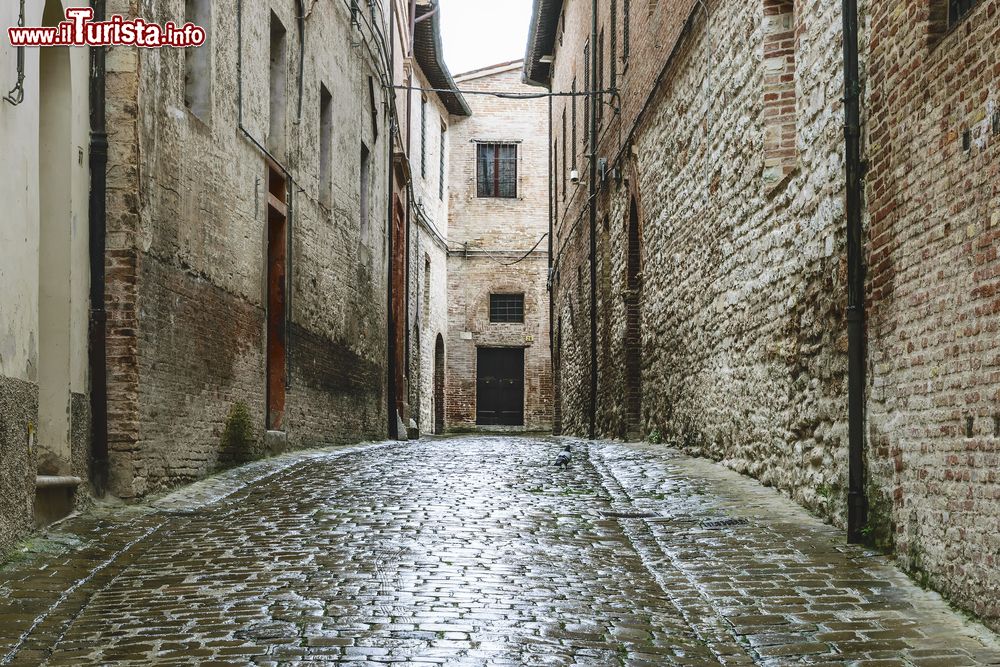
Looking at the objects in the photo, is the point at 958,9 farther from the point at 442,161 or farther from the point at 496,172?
the point at 496,172

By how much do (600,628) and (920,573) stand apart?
171 cm

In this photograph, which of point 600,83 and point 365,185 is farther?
point 600,83

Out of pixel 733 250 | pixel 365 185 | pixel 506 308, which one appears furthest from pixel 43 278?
pixel 506 308

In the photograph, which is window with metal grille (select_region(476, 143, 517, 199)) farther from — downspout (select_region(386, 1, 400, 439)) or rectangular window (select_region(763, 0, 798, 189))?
rectangular window (select_region(763, 0, 798, 189))

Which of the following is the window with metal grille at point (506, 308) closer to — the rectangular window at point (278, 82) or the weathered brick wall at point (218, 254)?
the weathered brick wall at point (218, 254)

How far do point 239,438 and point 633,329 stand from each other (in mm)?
6651

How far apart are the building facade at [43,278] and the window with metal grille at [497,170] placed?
86.0 ft

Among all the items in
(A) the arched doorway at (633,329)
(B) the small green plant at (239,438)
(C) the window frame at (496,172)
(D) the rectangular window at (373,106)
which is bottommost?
(B) the small green plant at (239,438)

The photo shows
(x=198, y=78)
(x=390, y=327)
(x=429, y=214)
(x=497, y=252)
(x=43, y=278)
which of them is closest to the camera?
(x=43, y=278)

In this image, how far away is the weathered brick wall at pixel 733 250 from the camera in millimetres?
7508

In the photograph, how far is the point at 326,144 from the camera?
15.7m

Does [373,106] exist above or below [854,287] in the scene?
above

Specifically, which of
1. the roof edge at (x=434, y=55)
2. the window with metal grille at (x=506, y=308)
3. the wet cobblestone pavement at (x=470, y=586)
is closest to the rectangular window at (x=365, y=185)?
the roof edge at (x=434, y=55)

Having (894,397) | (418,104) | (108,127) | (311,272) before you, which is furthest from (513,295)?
(894,397)
